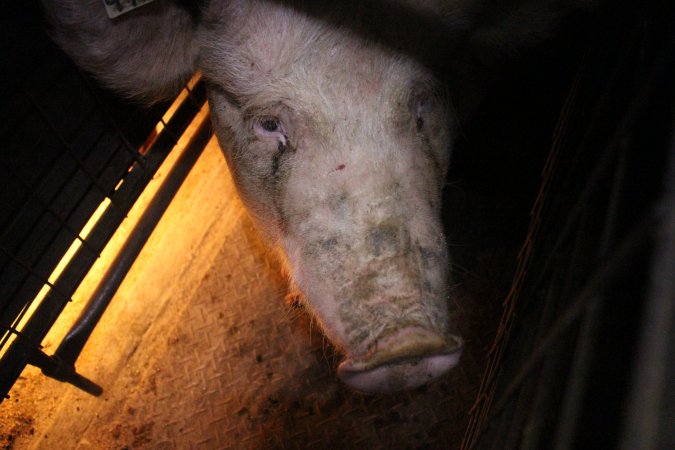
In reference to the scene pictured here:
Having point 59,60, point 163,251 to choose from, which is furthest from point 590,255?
point 163,251

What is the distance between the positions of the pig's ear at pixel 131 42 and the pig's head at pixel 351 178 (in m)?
0.11

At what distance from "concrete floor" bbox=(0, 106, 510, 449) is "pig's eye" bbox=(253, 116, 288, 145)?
4.10ft

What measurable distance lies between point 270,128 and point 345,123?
1.01 ft

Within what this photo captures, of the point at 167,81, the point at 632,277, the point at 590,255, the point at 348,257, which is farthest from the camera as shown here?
the point at 167,81

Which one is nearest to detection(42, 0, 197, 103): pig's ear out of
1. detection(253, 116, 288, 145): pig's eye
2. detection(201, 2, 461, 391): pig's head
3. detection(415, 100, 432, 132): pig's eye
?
detection(201, 2, 461, 391): pig's head

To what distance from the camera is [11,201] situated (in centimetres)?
179

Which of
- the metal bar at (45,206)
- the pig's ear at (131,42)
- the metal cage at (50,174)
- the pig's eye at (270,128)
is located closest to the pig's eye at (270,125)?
the pig's eye at (270,128)

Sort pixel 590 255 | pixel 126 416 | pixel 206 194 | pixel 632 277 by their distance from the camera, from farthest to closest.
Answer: pixel 206 194 < pixel 126 416 < pixel 590 255 < pixel 632 277

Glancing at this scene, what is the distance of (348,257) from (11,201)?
146 cm

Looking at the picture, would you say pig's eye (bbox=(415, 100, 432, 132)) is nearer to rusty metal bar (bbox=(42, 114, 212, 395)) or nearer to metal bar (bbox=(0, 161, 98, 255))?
metal bar (bbox=(0, 161, 98, 255))

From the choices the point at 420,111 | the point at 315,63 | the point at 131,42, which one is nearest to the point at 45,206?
the point at 131,42

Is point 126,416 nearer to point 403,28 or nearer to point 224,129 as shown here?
point 224,129

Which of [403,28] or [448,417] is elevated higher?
[403,28]

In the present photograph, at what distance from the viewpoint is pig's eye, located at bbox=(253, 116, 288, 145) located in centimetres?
152
